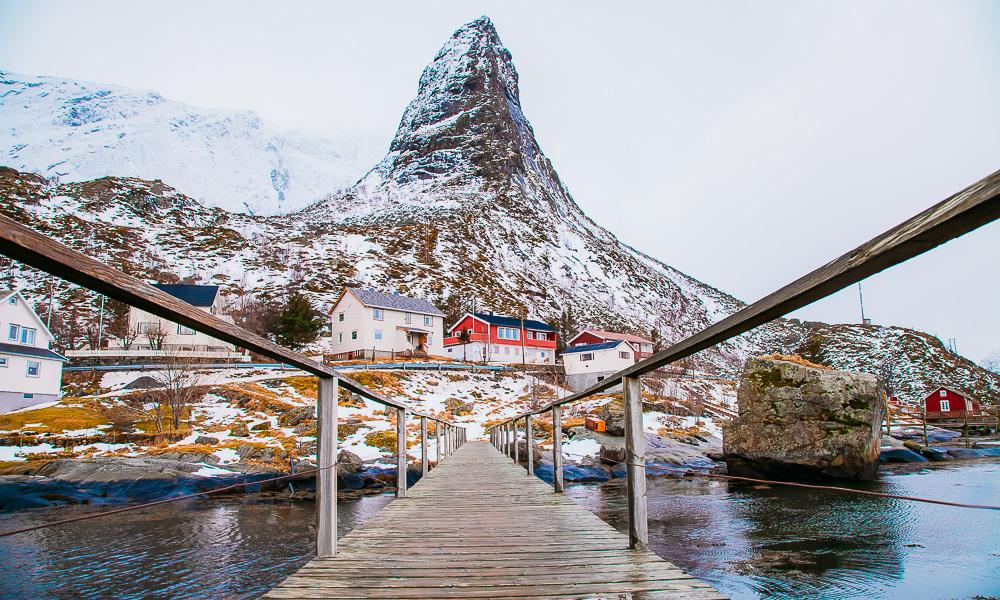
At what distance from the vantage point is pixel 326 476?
3539 millimetres

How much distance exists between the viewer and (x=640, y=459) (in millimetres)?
3666

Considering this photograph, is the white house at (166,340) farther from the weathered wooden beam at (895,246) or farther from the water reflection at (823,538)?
the weathered wooden beam at (895,246)

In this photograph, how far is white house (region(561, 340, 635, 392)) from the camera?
154ft

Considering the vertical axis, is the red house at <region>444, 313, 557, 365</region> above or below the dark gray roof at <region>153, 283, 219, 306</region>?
below

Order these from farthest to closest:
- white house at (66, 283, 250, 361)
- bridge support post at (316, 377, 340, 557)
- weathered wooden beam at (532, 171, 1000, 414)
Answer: white house at (66, 283, 250, 361), bridge support post at (316, 377, 340, 557), weathered wooden beam at (532, 171, 1000, 414)

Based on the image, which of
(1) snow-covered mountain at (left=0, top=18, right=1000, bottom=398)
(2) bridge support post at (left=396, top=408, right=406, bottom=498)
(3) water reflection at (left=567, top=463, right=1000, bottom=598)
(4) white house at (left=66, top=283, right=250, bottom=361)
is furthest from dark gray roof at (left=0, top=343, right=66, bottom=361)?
(1) snow-covered mountain at (left=0, top=18, right=1000, bottom=398)

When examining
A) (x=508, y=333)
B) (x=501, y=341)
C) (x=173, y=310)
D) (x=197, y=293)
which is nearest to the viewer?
(x=173, y=310)

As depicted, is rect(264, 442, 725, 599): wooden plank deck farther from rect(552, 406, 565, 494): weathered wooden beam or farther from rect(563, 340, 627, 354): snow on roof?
rect(563, 340, 627, 354): snow on roof

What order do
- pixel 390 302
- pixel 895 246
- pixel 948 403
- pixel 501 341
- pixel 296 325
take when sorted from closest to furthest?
pixel 895 246 → pixel 296 325 → pixel 948 403 → pixel 390 302 → pixel 501 341

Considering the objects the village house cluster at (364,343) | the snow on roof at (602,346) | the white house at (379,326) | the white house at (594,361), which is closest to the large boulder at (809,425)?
the village house cluster at (364,343)

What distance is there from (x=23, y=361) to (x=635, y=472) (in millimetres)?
36122

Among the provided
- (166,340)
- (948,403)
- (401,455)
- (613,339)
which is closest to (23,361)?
(166,340)

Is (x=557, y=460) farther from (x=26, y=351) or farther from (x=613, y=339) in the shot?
(x=613, y=339)

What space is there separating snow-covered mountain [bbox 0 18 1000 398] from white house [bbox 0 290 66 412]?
132ft
